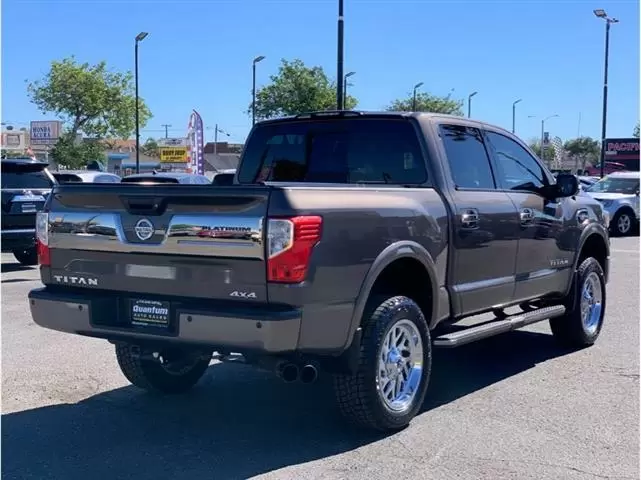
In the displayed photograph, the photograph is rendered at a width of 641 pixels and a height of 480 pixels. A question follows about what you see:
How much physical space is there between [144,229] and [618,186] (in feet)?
69.4

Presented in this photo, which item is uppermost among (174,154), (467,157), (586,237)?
(174,154)

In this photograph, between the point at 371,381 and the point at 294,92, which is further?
the point at 294,92

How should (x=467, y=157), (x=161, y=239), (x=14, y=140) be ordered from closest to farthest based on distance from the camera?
(x=161, y=239) < (x=467, y=157) < (x=14, y=140)

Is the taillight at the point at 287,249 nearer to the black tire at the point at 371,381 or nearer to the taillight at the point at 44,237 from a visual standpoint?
the black tire at the point at 371,381

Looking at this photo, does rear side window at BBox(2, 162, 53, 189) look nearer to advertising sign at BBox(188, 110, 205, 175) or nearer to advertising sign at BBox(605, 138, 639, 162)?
advertising sign at BBox(188, 110, 205, 175)

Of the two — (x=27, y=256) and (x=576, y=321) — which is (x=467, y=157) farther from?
(x=27, y=256)

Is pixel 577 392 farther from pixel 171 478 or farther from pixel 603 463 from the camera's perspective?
pixel 171 478

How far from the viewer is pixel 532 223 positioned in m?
6.62

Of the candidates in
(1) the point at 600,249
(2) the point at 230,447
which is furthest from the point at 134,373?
(1) the point at 600,249

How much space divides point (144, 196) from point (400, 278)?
1.75 meters


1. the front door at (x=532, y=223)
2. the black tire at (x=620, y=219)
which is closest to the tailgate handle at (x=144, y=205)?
the front door at (x=532, y=223)

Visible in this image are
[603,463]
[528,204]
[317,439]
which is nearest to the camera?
[603,463]

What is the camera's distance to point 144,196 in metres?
4.64

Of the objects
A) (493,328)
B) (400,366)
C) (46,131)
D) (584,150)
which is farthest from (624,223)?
(584,150)
